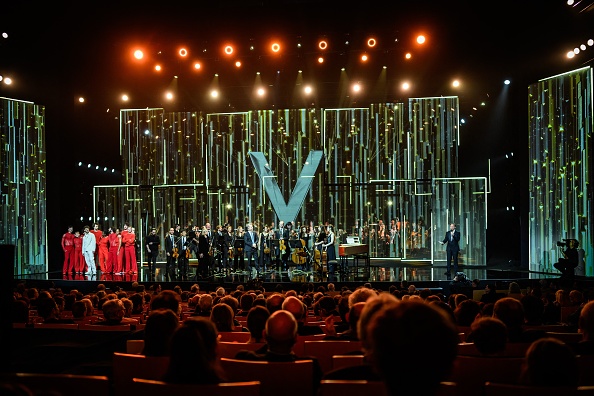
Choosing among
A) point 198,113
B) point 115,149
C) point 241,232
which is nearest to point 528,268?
point 241,232

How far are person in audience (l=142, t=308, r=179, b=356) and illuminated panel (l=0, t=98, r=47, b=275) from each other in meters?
15.5

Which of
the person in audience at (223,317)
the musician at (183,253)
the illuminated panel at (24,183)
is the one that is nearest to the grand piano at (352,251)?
the musician at (183,253)

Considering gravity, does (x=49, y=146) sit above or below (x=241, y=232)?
above

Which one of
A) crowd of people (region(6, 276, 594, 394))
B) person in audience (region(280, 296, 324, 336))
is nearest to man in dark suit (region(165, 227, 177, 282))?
crowd of people (region(6, 276, 594, 394))

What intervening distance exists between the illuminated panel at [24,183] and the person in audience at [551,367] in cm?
1712

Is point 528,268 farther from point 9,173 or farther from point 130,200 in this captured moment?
point 9,173

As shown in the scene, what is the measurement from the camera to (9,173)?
17.6 m

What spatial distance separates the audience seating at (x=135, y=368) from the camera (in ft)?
10.1

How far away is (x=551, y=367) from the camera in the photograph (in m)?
2.41

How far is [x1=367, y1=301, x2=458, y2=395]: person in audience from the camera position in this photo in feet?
5.48

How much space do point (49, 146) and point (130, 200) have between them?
3.74m

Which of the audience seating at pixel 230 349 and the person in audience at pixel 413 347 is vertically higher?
the person in audience at pixel 413 347

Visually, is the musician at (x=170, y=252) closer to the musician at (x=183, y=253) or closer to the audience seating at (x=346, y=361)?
the musician at (x=183, y=253)

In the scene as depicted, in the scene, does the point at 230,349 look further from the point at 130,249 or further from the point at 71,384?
the point at 130,249
